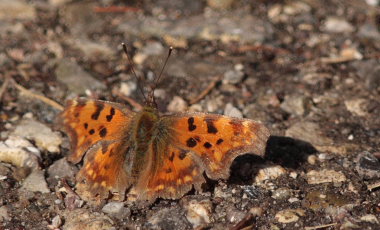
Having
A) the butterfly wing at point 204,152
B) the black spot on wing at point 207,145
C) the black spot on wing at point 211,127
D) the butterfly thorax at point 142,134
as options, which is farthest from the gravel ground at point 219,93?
the black spot on wing at point 211,127

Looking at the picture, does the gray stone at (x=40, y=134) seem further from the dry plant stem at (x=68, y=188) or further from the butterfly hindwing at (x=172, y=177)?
the butterfly hindwing at (x=172, y=177)

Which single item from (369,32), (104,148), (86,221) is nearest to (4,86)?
(104,148)

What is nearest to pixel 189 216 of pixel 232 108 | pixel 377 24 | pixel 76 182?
pixel 76 182

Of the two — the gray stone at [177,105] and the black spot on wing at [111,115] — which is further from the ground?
the gray stone at [177,105]

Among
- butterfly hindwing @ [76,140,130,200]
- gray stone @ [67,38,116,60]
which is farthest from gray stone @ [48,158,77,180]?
gray stone @ [67,38,116,60]

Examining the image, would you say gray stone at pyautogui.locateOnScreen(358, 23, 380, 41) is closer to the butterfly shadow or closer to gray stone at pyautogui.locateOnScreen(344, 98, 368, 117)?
gray stone at pyautogui.locateOnScreen(344, 98, 368, 117)

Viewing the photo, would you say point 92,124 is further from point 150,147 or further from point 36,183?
point 36,183

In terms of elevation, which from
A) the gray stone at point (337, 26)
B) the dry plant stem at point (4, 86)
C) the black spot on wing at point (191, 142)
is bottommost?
the black spot on wing at point (191, 142)
